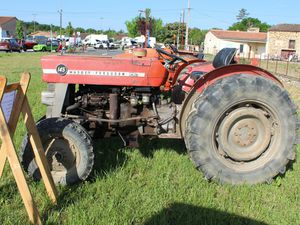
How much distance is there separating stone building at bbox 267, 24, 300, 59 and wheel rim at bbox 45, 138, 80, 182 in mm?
61820

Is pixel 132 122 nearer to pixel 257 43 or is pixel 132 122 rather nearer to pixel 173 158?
pixel 173 158

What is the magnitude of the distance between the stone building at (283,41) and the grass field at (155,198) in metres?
61.1

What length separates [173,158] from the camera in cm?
489

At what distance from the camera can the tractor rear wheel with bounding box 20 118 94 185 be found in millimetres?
3928

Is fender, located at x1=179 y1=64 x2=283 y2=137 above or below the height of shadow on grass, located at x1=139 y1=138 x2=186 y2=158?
above

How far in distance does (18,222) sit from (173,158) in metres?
2.20

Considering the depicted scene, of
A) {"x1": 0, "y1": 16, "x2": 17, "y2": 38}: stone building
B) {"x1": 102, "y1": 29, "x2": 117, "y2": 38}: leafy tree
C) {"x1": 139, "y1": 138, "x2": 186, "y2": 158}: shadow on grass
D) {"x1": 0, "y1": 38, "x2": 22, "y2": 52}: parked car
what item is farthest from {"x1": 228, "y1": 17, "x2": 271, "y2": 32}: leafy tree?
{"x1": 139, "y1": 138, "x2": 186, "y2": 158}: shadow on grass

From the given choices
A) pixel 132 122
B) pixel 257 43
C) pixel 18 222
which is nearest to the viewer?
pixel 18 222

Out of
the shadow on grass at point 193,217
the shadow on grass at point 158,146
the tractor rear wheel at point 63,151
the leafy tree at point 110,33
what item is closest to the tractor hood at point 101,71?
the tractor rear wheel at point 63,151

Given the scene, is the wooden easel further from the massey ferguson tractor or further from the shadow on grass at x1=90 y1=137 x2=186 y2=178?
the shadow on grass at x1=90 y1=137 x2=186 y2=178

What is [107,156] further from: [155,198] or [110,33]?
[110,33]

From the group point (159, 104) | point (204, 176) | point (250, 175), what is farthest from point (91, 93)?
point (250, 175)

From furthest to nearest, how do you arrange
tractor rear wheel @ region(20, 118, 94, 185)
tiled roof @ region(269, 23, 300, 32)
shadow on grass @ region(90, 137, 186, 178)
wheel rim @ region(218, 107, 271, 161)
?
tiled roof @ region(269, 23, 300, 32)
shadow on grass @ region(90, 137, 186, 178)
wheel rim @ region(218, 107, 271, 161)
tractor rear wheel @ region(20, 118, 94, 185)

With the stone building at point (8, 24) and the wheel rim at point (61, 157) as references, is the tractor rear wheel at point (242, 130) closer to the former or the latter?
the wheel rim at point (61, 157)
